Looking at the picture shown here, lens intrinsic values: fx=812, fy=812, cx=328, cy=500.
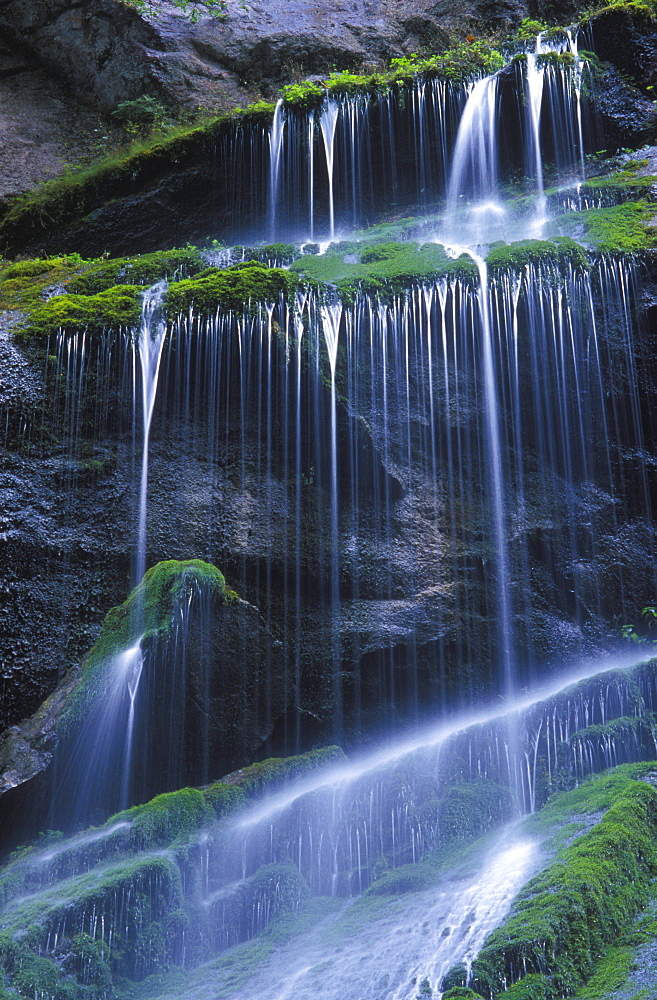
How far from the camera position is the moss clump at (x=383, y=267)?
9.97 m

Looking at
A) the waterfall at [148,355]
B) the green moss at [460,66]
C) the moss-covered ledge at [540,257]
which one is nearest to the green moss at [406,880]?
the waterfall at [148,355]

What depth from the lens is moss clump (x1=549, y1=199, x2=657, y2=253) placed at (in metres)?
10.2

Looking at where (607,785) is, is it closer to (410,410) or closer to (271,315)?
(410,410)

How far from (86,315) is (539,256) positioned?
18.3 feet

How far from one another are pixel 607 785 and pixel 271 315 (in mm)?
6164

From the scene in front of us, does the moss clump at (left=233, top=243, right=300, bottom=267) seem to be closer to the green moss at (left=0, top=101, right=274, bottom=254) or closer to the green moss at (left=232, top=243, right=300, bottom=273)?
the green moss at (left=232, top=243, right=300, bottom=273)

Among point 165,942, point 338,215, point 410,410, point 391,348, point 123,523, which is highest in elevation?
point 338,215

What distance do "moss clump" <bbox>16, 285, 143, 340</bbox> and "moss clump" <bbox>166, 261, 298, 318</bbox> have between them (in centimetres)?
49

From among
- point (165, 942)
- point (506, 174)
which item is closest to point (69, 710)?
point (165, 942)

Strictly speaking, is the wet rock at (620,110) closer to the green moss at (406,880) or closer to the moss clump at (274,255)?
the moss clump at (274,255)

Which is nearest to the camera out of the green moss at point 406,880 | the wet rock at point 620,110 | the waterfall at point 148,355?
the green moss at point 406,880

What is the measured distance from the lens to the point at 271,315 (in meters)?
9.59

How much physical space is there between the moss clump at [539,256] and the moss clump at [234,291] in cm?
257

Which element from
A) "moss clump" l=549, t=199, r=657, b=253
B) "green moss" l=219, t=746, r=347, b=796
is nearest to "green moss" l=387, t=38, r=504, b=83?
"moss clump" l=549, t=199, r=657, b=253
